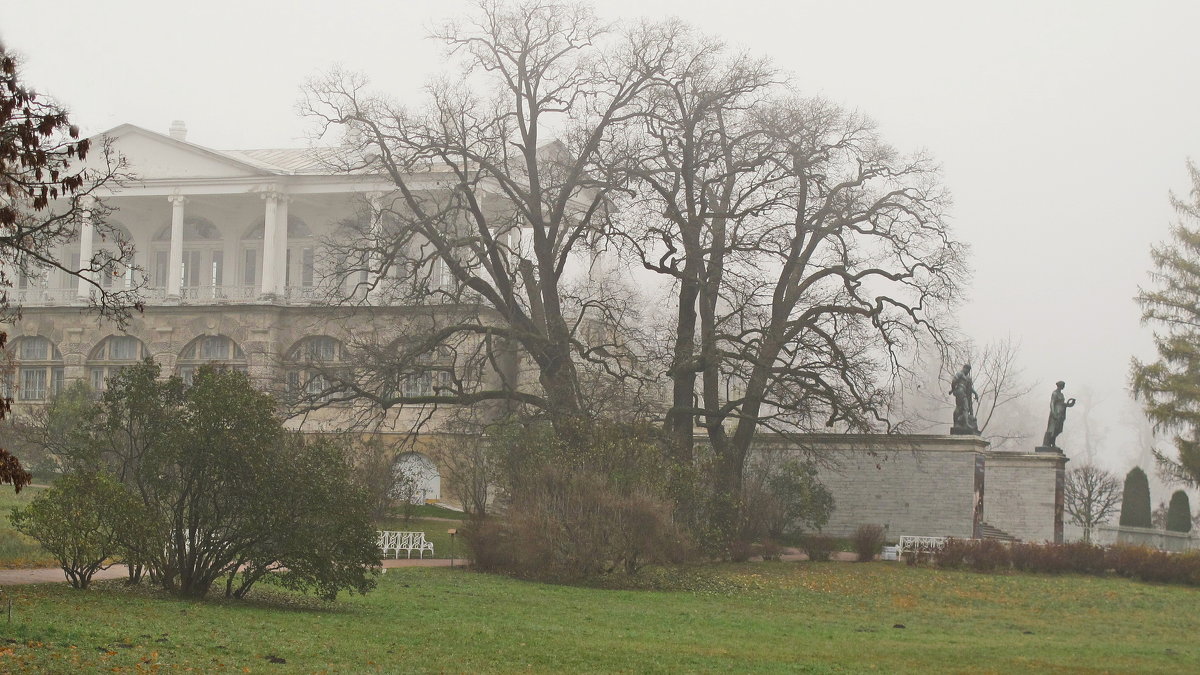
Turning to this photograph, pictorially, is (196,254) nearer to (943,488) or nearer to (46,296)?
(46,296)

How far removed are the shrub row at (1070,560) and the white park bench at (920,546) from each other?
2.25ft

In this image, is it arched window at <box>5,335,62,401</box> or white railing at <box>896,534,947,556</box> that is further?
arched window at <box>5,335,62,401</box>

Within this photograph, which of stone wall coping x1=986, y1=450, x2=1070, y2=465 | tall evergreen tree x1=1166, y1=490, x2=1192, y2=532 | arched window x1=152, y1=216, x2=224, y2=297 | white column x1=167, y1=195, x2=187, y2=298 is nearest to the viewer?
stone wall coping x1=986, y1=450, x2=1070, y2=465

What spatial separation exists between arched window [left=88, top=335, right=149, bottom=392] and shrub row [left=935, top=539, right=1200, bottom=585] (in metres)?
33.3

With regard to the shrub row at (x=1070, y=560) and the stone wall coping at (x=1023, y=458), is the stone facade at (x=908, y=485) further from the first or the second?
the shrub row at (x=1070, y=560)

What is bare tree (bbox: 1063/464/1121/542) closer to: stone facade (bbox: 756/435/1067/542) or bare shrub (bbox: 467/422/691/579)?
stone facade (bbox: 756/435/1067/542)

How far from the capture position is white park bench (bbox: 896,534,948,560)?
32.1 meters

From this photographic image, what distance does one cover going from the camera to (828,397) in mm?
30453

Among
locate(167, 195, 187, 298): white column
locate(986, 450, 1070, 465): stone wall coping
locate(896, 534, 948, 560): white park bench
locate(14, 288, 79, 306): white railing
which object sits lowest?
locate(896, 534, 948, 560): white park bench

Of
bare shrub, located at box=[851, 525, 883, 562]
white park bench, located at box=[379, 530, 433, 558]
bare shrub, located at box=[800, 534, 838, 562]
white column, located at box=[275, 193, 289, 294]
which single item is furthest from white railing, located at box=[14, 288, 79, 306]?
bare shrub, located at box=[851, 525, 883, 562]

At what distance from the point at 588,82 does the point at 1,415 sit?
2433 cm

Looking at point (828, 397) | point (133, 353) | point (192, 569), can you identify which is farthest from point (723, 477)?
point (133, 353)

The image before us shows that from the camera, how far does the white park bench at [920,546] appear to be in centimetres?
3209

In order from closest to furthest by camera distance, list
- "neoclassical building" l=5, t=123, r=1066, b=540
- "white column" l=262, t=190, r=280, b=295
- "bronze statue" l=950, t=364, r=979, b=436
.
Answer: "bronze statue" l=950, t=364, r=979, b=436 → "neoclassical building" l=5, t=123, r=1066, b=540 → "white column" l=262, t=190, r=280, b=295
